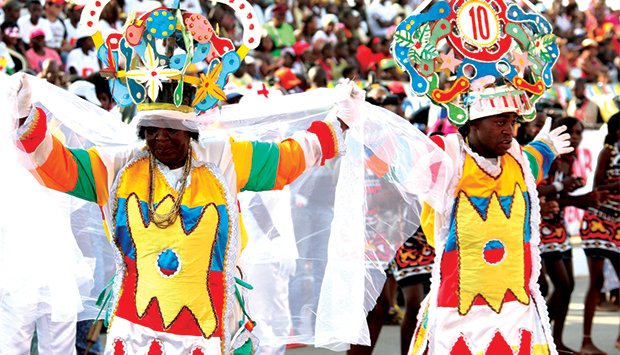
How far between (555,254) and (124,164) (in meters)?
4.48

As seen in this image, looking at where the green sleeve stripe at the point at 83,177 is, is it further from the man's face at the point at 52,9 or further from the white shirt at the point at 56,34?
the man's face at the point at 52,9

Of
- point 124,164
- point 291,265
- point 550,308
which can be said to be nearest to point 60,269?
point 124,164

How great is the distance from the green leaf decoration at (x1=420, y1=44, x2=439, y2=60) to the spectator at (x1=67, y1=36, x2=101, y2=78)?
6.69 metres

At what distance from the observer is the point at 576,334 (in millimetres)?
9461

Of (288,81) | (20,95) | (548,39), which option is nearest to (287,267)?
(548,39)

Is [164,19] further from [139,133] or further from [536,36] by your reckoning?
[536,36]

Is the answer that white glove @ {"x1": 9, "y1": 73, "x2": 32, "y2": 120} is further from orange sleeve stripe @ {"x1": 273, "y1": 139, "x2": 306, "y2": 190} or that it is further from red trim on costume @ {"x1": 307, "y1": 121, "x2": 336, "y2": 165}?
red trim on costume @ {"x1": 307, "y1": 121, "x2": 336, "y2": 165}

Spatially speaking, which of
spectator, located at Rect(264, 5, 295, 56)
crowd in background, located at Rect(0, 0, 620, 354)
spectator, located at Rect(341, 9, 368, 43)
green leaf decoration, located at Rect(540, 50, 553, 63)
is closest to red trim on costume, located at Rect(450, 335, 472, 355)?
green leaf decoration, located at Rect(540, 50, 553, 63)

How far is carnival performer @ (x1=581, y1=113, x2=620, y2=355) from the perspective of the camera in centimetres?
859

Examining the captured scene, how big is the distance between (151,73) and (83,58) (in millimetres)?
7643

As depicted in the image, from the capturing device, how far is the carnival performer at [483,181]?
554 cm

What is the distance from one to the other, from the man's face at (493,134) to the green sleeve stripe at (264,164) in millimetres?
1202

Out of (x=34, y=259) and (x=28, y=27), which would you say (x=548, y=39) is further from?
(x=28, y=27)

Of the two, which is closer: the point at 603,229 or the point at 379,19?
the point at 603,229
